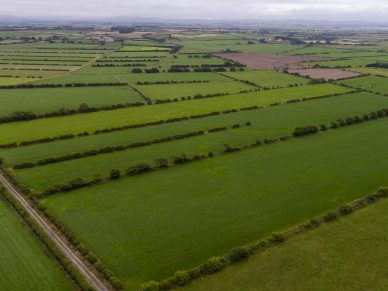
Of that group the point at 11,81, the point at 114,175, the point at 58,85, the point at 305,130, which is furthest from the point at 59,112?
the point at 305,130

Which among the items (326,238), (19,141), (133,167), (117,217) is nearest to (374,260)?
(326,238)

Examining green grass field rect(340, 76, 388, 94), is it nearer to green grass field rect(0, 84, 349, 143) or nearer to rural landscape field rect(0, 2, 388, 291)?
rural landscape field rect(0, 2, 388, 291)

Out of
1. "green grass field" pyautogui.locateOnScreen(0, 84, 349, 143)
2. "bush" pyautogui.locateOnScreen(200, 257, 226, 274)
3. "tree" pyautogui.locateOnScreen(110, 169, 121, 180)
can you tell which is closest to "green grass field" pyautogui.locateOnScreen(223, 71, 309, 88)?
"green grass field" pyautogui.locateOnScreen(0, 84, 349, 143)

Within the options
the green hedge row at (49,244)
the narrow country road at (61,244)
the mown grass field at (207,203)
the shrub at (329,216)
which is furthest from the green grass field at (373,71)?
the green hedge row at (49,244)

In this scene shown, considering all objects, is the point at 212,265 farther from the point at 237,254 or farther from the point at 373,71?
the point at 373,71

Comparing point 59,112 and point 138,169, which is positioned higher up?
point 138,169

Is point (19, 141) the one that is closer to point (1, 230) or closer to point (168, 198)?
point (1, 230)
